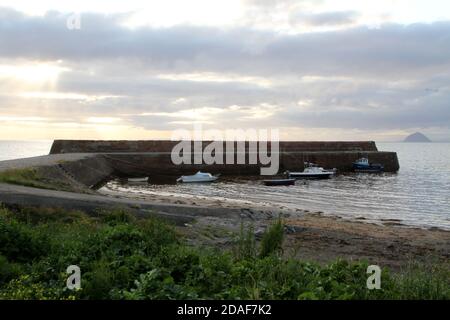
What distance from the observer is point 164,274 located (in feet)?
21.4

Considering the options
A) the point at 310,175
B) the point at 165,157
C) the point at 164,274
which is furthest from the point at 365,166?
the point at 164,274

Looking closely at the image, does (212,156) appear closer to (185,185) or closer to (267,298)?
(185,185)

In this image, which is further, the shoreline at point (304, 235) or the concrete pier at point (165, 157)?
the concrete pier at point (165, 157)

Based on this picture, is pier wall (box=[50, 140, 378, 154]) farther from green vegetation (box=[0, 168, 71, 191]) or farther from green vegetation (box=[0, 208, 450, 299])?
green vegetation (box=[0, 208, 450, 299])

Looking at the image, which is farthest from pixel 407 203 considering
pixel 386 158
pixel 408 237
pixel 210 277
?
pixel 386 158

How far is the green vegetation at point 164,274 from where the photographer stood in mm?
5773

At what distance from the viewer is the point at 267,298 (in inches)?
222

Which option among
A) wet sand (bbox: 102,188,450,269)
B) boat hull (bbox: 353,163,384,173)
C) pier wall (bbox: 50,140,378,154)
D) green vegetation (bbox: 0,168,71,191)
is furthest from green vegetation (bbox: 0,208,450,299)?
boat hull (bbox: 353,163,384,173)

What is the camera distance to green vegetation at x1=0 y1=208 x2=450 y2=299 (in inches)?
227

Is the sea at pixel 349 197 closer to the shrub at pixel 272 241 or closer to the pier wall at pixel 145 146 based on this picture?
the shrub at pixel 272 241

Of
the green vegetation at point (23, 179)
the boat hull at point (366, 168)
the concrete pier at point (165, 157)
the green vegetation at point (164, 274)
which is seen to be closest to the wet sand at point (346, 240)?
the green vegetation at point (164, 274)

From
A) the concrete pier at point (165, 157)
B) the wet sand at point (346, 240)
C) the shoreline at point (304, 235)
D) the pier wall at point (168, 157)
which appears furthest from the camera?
the pier wall at point (168, 157)
